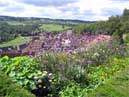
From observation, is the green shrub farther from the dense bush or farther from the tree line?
the tree line

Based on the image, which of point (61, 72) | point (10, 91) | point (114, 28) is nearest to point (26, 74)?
point (61, 72)

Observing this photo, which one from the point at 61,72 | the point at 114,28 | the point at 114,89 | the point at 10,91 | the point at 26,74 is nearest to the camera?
the point at 10,91

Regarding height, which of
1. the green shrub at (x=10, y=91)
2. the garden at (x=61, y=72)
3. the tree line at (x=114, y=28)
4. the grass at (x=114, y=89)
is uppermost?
the green shrub at (x=10, y=91)

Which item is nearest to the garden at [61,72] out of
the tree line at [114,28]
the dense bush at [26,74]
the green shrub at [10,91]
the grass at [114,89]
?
the dense bush at [26,74]

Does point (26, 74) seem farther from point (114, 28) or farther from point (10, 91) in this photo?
point (114, 28)

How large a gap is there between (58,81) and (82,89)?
639 mm

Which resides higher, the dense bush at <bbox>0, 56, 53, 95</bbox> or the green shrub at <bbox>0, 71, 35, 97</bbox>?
the green shrub at <bbox>0, 71, 35, 97</bbox>

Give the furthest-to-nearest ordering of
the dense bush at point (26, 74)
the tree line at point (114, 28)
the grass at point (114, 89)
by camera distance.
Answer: the tree line at point (114, 28) < the dense bush at point (26, 74) < the grass at point (114, 89)

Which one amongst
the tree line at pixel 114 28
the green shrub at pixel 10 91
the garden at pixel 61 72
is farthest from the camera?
the tree line at pixel 114 28

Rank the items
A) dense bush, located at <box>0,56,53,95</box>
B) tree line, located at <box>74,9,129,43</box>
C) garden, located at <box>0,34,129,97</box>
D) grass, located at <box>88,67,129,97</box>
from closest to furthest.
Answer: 1. grass, located at <box>88,67,129,97</box>
2. dense bush, located at <box>0,56,53,95</box>
3. garden, located at <box>0,34,129,97</box>
4. tree line, located at <box>74,9,129,43</box>

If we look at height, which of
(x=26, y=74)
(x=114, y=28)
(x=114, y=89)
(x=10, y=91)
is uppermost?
(x=10, y=91)

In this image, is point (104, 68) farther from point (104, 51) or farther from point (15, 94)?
point (15, 94)

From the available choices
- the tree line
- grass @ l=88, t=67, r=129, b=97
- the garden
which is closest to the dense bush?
the garden

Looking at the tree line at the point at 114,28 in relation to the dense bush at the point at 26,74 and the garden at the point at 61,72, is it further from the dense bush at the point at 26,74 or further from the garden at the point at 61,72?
the dense bush at the point at 26,74
